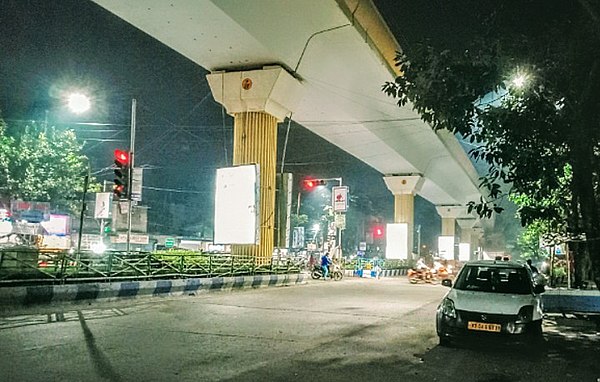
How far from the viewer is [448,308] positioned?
8.59 meters

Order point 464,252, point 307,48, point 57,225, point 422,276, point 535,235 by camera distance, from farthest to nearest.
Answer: point 464,252
point 57,225
point 422,276
point 535,235
point 307,48

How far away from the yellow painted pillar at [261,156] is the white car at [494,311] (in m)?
12.5

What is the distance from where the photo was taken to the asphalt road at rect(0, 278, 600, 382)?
644 centimetres

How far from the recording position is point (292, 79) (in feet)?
66.8

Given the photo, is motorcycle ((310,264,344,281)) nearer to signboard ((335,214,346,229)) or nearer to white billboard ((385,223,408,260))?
signboard ((335,214,346,229))

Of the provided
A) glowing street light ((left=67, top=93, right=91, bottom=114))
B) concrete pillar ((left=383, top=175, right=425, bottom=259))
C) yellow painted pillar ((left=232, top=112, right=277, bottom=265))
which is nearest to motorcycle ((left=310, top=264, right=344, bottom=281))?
yellow painted pillar ((left=232, top=112, right=277, bottom=265))

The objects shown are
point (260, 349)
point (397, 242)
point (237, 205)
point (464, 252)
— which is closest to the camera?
point (260, 349)

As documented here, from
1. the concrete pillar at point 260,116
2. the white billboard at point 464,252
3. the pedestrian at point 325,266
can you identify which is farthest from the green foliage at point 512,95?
the white billboard at point 464,252

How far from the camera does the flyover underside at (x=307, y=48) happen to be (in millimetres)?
15508

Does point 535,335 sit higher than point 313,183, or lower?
lower

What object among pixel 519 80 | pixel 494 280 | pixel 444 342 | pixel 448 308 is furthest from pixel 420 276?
pixel 519 80

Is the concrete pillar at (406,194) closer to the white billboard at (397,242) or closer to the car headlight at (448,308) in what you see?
the white billboard at (397,242)

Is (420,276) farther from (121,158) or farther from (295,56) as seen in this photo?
(121,158)

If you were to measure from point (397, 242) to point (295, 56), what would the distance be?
2457 centimetres
